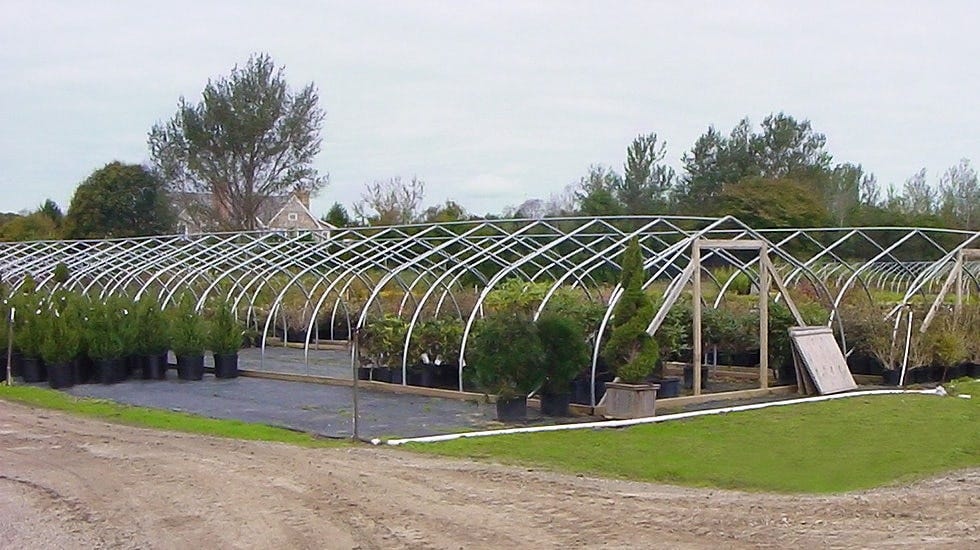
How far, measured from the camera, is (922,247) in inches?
1463

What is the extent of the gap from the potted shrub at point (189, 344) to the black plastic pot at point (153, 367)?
0.33 meters

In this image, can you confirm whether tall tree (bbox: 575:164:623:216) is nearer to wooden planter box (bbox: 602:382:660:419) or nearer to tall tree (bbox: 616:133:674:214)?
tall tree (bbox: 616:133:674:214)

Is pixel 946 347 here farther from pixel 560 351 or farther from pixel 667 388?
pixel 560 351

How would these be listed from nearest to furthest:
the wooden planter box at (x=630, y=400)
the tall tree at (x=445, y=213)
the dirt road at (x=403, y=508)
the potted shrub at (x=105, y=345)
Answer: the dirt road at (x=403, y=508), the wooden planter box at (x=630, y=400), the potted shrub at (x=105, y=345), the tall tree at (x=445, y=213)

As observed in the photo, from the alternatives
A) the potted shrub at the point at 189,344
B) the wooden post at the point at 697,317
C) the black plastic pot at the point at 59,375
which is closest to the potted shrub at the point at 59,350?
the black plastic pot at the point at 59,375

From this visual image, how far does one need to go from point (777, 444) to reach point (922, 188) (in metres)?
49.3

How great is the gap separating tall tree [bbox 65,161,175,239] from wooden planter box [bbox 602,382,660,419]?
120ft

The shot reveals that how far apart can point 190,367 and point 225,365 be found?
620mm

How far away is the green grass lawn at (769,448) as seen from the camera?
9523 mm

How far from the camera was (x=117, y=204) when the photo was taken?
45.4 meters

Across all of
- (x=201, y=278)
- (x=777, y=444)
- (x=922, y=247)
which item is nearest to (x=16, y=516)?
(x=777, y=444)

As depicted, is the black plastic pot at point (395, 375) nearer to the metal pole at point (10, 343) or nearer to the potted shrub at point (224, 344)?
the potted shrub at point (224, 344)

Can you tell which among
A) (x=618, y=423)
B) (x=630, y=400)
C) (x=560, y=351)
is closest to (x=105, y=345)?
(x=560, y=351)

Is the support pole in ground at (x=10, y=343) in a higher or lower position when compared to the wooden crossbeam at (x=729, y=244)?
lower
